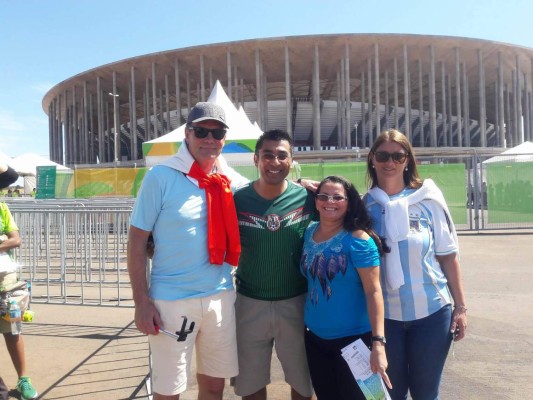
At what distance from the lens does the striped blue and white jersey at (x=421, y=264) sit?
98.0 inches

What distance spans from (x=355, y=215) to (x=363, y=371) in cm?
85

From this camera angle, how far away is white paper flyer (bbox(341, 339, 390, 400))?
2266 millimetres

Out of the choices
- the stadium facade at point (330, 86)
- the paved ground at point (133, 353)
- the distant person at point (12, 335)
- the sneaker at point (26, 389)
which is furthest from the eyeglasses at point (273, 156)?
the stadium facade at point (330, 86)

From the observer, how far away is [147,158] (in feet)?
43.1

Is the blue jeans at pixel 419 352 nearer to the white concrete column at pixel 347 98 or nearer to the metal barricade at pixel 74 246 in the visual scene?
the metal barricade at pixel 74 246

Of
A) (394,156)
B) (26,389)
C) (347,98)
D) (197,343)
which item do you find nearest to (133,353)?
(26,389)

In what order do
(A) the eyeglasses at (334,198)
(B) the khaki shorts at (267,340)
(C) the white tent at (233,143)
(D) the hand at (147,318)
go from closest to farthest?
(D) the hand at (147,318), (A) the eyeglasses at (334,198), (B) the khaki shorts at (267,340), (C) the white tent at (233,143)

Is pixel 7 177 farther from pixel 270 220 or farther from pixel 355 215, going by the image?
pixel 355 215

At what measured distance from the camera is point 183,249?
2463 mm

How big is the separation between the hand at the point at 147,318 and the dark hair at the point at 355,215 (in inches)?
46.5

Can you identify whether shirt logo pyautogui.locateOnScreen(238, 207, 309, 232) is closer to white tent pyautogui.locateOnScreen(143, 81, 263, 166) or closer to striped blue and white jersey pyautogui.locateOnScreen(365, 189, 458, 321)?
striped blue and white jersey pyautogui.locateOnScreen(365, 189, 458, 321)

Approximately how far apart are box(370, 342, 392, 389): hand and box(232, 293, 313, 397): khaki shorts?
61cm

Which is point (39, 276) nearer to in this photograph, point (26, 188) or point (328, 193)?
point (328, 193)

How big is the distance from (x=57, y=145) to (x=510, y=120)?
50581 mm
